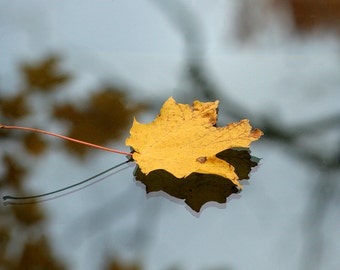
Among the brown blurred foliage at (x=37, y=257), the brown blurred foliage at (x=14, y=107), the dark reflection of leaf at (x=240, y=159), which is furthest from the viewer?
the brown blurred foliage at (x=14, y=107)

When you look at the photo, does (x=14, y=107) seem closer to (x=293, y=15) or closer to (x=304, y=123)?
(x=304, y=123)

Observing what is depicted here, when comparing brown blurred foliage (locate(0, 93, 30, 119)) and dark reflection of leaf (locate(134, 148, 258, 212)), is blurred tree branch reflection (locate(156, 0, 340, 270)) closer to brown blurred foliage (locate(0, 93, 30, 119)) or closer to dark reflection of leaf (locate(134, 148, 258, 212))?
dark reflection of leaf (locate(134, 148, 258, 212))

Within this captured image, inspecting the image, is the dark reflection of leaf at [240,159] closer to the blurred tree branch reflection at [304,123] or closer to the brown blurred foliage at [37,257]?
the blurred tree branch reflection at [304,123]

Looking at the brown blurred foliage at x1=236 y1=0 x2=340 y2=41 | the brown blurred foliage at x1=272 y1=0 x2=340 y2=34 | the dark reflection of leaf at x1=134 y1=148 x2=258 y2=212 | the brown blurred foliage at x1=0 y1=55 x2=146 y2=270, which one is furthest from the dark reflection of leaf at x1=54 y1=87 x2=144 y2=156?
the brown blurred foliage at x1=272 y1=0 x2=340 y2=34

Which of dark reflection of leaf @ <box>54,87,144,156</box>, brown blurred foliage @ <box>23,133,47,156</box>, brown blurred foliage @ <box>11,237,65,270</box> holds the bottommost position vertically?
brown blurred foliage @ <box>11,237,65,270</box>

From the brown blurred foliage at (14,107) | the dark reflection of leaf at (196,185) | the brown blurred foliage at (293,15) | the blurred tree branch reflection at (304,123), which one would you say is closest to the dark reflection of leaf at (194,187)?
the dark reflection of leaf at (196,185)

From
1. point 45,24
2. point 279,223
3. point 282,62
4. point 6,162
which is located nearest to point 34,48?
point 45,24
